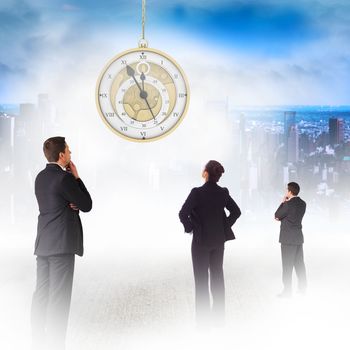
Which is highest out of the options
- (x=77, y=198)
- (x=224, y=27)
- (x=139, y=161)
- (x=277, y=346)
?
(x=224, y=27)

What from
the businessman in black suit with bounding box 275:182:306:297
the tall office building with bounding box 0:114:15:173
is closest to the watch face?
the businessman in black suit with bounding box 275:182:306:297

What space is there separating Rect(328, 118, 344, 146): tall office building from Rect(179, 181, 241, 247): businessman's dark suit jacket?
499 cm

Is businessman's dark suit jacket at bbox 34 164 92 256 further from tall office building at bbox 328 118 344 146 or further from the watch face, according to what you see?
tall office building at bbox 328 118 344 146

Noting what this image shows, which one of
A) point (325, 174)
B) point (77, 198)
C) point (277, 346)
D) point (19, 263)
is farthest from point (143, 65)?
point (325, 174)

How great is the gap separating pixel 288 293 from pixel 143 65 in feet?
7.15

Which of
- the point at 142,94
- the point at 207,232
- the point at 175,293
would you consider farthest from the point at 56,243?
the point at 175,293

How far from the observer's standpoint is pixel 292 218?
5.27 m

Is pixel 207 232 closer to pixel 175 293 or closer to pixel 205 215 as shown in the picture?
pixel 205 215

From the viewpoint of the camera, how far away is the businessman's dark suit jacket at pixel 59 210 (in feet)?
11.0

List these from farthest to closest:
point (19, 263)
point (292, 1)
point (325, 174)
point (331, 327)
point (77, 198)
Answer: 1. point (325, 174)
2. point (292, 1)
3. point (19, 263)
4. point (331, 327)
5. point (77, 198)

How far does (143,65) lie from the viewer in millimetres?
5113

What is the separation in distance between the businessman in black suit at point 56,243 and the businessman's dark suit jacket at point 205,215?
901 mm

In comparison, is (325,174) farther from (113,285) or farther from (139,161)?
(113,285)

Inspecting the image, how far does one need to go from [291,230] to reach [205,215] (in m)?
1.37
